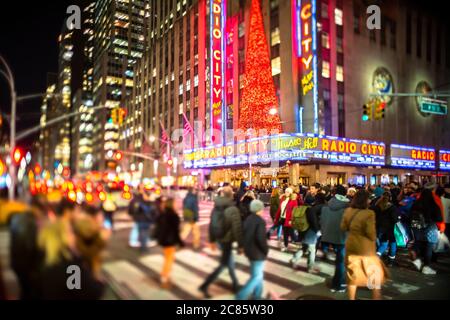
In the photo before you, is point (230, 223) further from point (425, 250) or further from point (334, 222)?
point (425, 250)

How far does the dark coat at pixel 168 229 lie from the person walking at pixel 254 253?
2.34ft

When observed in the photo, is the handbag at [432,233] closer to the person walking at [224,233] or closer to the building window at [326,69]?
the person walking at [224,233]

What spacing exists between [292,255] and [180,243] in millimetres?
Answer: 3447

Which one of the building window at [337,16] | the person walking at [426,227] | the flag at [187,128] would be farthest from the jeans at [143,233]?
the building window at [337,16]

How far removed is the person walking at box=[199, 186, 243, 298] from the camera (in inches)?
136

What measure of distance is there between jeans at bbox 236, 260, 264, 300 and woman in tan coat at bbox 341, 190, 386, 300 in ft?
7.27

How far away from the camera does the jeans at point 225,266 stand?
341cm

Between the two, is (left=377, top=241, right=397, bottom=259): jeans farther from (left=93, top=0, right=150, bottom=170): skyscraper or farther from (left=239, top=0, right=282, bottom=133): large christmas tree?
(left=93, top=0, right=150, bottom=170): skyscraper

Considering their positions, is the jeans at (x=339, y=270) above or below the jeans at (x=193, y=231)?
below

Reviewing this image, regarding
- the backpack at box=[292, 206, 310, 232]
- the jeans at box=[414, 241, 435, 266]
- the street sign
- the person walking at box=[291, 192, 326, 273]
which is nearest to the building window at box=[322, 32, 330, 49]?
the street sign

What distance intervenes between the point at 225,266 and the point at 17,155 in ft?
6.42

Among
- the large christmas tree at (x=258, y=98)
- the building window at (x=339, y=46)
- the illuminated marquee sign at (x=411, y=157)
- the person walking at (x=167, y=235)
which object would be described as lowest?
the person walking at (x=167, y=235)
